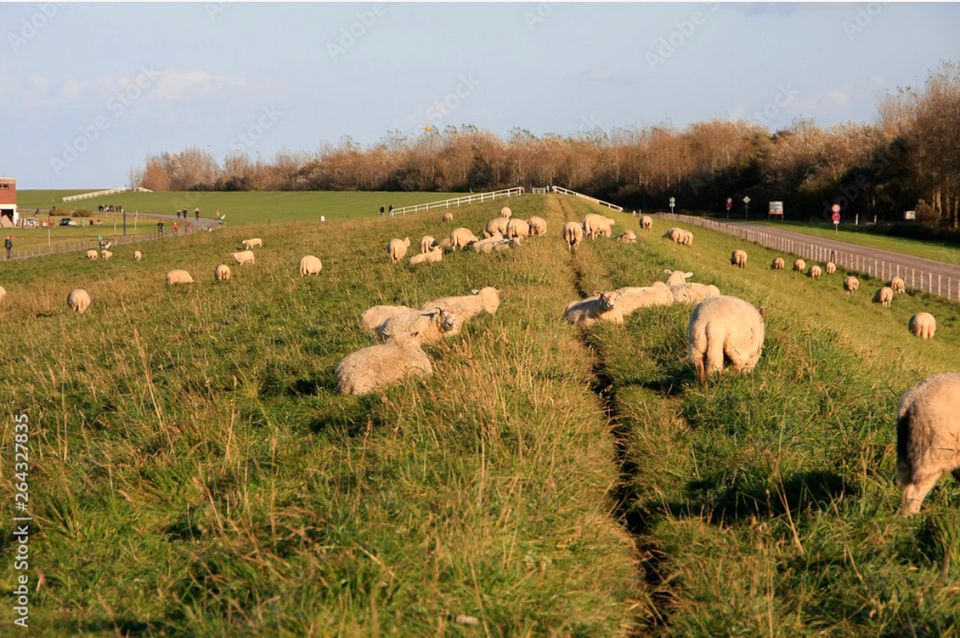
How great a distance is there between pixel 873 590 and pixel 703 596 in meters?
1.15

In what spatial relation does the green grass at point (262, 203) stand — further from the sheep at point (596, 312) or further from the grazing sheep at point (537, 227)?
the sheep at point (596, 312)

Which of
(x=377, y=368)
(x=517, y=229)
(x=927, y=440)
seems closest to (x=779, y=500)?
(x=927, y=440)

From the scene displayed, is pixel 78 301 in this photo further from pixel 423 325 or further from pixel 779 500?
pixel 779 500

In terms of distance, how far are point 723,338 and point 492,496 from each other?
199 inches

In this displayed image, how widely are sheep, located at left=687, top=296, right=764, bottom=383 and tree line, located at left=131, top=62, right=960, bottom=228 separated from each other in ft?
222

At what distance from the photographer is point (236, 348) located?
13.7m

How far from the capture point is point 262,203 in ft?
388

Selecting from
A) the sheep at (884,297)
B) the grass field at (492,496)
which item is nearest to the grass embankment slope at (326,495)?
the grass field at (492,496)

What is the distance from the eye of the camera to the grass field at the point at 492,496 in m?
5.14

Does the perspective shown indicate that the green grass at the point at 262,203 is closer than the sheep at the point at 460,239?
No

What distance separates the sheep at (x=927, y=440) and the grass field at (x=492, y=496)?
240mm

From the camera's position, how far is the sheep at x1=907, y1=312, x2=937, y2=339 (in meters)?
29.3

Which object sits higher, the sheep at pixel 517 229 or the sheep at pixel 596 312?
the sheep at pixel 517 229

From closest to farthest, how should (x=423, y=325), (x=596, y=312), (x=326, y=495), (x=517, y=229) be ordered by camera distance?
(x=326, y=495)
(x=423, y=325)
(x=596, y=312)
(x=517, y=229)
